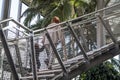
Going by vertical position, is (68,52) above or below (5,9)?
below

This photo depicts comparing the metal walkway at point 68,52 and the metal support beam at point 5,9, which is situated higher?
the metal support beam at point 5,9

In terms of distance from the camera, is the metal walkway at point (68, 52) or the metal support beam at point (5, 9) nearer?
the metal walkway at point (68, 52)

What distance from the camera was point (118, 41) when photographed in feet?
23.1

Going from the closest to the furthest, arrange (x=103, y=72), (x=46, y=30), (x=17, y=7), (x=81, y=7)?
(x=46, y=30)
(x=103, y=72)
(x=81, y=7)
(x=17, y=7)

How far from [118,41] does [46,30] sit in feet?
6.15

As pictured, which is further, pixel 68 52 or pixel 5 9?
pixel 5 9

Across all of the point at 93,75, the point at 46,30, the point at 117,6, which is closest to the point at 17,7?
the point at 93,75

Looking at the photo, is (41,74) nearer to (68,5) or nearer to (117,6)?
(117,6)

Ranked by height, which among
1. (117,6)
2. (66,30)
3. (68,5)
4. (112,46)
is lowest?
(112,46)

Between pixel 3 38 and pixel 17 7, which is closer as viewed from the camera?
pixel 3 38

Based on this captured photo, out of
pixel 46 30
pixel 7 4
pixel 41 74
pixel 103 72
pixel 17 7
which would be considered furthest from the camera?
pixel 17 7

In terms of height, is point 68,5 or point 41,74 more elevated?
point 68,5

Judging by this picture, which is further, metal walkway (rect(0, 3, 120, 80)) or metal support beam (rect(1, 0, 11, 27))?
metal support beam (rect(1, 0, 11, 27))

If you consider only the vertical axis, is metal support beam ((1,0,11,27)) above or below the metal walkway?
above
